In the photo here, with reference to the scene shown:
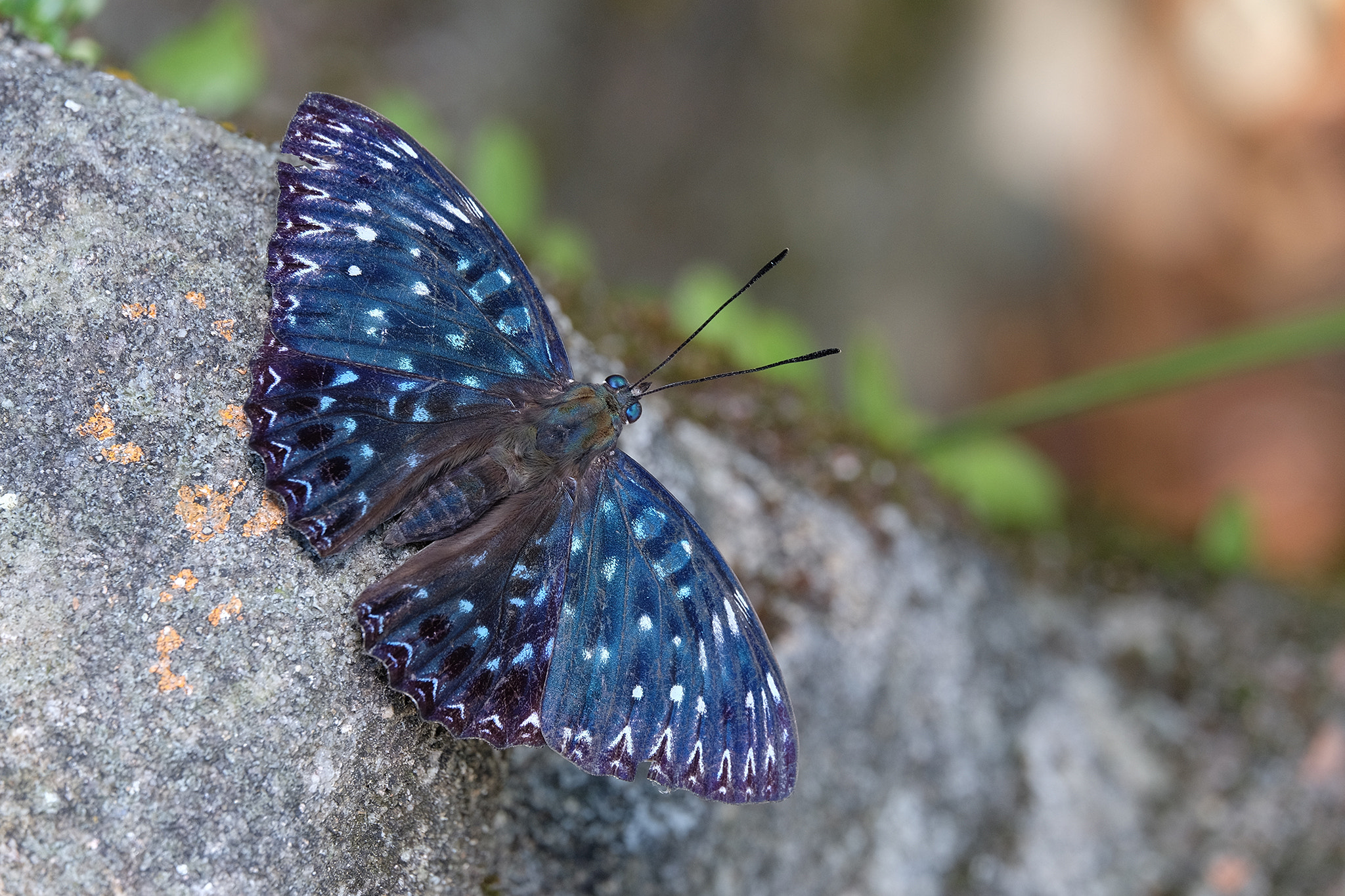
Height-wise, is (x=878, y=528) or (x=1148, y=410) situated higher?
(x=1148, y=410)

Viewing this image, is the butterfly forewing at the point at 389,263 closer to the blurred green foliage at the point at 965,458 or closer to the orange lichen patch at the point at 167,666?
the orange lichen patch at the point at 167,666

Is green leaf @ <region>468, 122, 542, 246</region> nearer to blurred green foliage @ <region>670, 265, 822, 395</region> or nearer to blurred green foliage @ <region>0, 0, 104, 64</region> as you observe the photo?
blurred green foliage @ <region>670, 265, 822, 395</region>

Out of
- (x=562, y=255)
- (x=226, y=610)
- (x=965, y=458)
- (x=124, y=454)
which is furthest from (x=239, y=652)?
(x=965, y=458)

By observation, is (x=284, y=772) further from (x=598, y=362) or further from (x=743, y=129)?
(x=743, y=129)

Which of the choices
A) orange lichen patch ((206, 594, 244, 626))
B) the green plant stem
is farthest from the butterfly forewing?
the green plant stem

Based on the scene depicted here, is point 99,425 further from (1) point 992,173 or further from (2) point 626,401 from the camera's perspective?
(1) point 992,173

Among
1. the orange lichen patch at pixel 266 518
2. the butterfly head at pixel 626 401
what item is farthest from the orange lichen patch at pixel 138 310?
the butterfly head at pixel 626 401

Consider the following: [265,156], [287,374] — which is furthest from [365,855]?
[265,156]
